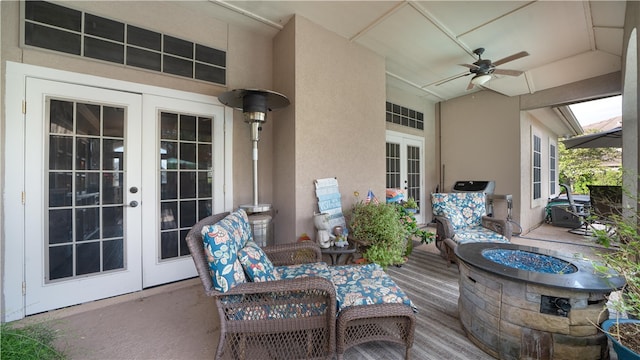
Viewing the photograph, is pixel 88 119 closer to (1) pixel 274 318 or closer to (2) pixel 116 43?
(2) pixel 116 43

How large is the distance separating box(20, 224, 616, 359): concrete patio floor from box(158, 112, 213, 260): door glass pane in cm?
52

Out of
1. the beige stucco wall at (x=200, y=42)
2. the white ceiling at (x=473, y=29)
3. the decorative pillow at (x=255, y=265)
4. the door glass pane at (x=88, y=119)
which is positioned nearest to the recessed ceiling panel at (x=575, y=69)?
the white ceiling at (x=473, y=29)

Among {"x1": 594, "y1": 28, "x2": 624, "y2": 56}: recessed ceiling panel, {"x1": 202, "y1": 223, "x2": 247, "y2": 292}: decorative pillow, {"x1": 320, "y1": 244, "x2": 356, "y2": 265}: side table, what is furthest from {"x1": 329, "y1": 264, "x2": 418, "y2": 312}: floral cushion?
{"x1": 594, "y1": 28, "x2": 624, "y2": 56}: recessed ceiling panel

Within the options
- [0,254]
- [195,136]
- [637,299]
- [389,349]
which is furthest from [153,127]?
[637,299]

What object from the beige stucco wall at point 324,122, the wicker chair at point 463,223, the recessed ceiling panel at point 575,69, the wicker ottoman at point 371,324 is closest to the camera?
the wicker ottoman at point 371,324

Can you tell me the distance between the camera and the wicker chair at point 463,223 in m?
3.12

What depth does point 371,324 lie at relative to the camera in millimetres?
1615

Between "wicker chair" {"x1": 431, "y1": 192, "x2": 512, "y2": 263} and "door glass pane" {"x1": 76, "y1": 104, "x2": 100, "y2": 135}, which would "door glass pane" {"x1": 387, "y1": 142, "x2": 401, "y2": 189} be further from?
"door glass pane" {"x1": 76, "y1": 104, "x2": 100, "y2": 135}

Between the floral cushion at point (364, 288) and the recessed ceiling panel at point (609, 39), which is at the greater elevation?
the recessed ceiling panel at point (609, 39)

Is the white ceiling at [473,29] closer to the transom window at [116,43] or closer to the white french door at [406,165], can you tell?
the transom window at [116,43]

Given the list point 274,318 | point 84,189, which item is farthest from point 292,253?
point 84,189

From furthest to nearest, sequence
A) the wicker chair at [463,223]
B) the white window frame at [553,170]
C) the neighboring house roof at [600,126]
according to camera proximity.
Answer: the neighboring house roof at [600,126] → the white window frame at [553,170] → the wicker chair at [463,223]

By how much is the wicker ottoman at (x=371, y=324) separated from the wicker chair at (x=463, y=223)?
1673 millimetres

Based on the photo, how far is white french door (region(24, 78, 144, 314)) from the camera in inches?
84.5
